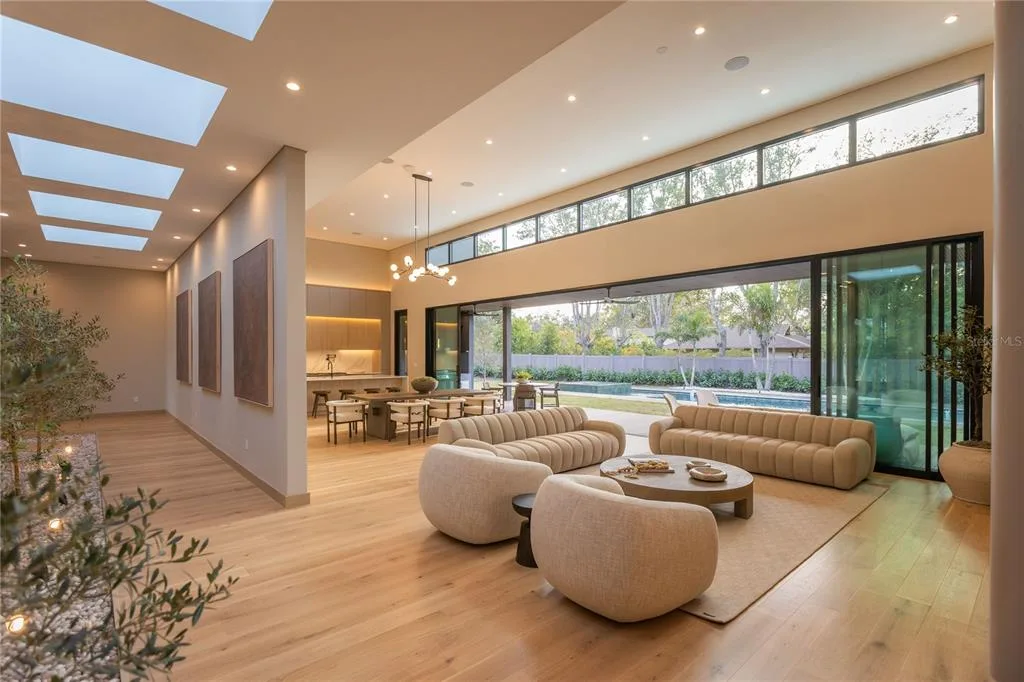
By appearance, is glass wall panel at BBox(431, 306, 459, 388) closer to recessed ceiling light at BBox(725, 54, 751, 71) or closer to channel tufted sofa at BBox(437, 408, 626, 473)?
channel tufted sofa at BBox(437, 408, 626, 473)

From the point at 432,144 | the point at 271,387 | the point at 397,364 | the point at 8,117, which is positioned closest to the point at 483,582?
the point at 271,387

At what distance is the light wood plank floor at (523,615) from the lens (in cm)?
234

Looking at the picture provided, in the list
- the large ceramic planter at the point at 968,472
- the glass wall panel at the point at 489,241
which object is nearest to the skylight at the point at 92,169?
the glass wall panel at the point at 489,241

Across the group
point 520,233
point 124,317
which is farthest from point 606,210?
point 124,317

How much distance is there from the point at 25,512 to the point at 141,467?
23.2ft

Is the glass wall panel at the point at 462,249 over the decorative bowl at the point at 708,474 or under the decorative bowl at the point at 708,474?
over

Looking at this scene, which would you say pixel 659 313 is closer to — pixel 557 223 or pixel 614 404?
pixel 614 404

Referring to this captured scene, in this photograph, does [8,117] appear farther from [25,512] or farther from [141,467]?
[25,512]

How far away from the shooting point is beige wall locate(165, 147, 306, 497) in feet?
16.0

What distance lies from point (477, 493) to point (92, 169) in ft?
19.3

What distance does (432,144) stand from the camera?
7.00m

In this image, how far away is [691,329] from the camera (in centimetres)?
1548

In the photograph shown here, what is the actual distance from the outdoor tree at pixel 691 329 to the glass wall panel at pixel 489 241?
7.51m

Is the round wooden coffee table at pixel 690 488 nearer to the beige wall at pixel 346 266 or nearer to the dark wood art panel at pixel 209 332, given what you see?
the dark wood art panel at pixel 209 332
